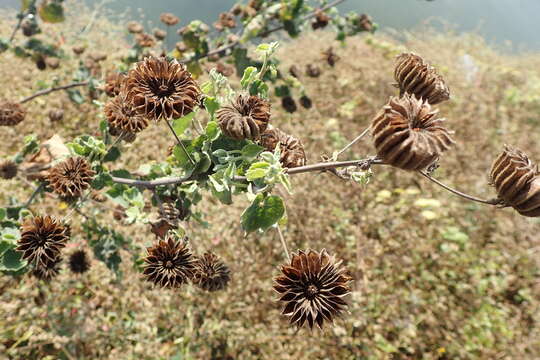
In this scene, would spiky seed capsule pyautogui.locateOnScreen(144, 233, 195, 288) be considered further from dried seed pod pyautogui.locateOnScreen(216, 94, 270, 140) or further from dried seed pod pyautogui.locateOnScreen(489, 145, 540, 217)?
dried seed pod pyautogui.locateOnScreen(489, 145, 540, 217)

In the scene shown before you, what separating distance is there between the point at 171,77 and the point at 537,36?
52.6ft

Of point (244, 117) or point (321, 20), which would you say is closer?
point (244, 117)

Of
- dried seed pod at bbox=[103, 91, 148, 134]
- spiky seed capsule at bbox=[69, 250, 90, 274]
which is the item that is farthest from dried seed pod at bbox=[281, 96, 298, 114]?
spiky seed capsule at bbox=[69, 250, 90, 274]

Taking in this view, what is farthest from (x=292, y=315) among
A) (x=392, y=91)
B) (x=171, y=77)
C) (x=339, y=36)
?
(x=392, y=91)

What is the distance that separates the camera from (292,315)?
0.88 metres

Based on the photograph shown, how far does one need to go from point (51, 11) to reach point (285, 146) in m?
2.67

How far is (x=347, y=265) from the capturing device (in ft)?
10.3

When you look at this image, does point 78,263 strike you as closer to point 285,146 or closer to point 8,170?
Result: point 8,170

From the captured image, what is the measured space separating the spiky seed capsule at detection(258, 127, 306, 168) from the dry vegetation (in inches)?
43.0

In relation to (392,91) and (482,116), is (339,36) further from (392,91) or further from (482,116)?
(482,116)

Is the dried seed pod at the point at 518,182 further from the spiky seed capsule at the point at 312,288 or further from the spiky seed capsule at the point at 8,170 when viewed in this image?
the spiky seed capsule at the point at 8,170

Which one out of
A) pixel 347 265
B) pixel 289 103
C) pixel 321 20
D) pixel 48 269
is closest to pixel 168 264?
pixel 48 269

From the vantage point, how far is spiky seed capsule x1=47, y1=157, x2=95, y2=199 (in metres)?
1.20

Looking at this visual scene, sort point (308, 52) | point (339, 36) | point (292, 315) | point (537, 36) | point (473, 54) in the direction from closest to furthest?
point (292, 315) → point (339, 36) → point (308, 52) → point (473, 54) → point (537, 36)
